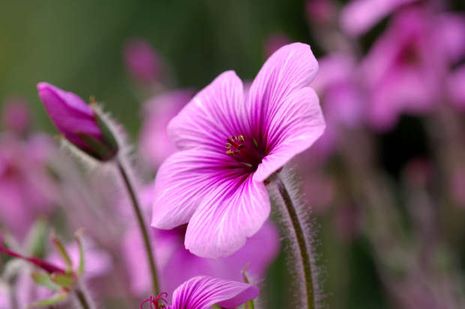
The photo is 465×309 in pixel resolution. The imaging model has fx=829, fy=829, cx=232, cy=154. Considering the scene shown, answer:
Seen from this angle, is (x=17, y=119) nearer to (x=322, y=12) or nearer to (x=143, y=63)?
(x=143, y=63)

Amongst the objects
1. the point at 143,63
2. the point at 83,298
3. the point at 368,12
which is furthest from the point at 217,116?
the point at 143,63

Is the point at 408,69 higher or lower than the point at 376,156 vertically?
higher

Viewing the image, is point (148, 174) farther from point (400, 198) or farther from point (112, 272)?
point (400, 198)

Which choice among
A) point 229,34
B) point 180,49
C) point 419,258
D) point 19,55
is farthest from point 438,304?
point 19,55

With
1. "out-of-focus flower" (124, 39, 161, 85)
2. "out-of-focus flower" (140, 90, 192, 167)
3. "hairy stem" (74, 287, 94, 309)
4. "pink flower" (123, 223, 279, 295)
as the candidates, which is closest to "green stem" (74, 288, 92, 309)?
"hairy stem" (74, 287, 94, 309)

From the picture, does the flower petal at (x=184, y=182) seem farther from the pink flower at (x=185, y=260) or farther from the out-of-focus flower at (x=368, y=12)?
the out-of-focus flower at (x=368, y=12)

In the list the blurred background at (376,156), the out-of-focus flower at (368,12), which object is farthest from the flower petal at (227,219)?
the out-of-focus flower at (368,12)

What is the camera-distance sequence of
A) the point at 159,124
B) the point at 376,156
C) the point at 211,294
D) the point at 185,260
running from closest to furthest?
the point at 211,294 → the point at 185,260 → the point at 159,124 → the point at 376,156

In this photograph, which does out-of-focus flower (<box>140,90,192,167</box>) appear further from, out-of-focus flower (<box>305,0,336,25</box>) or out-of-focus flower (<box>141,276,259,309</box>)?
out-of-focus flower (<box>141,276,259,309</box>)
